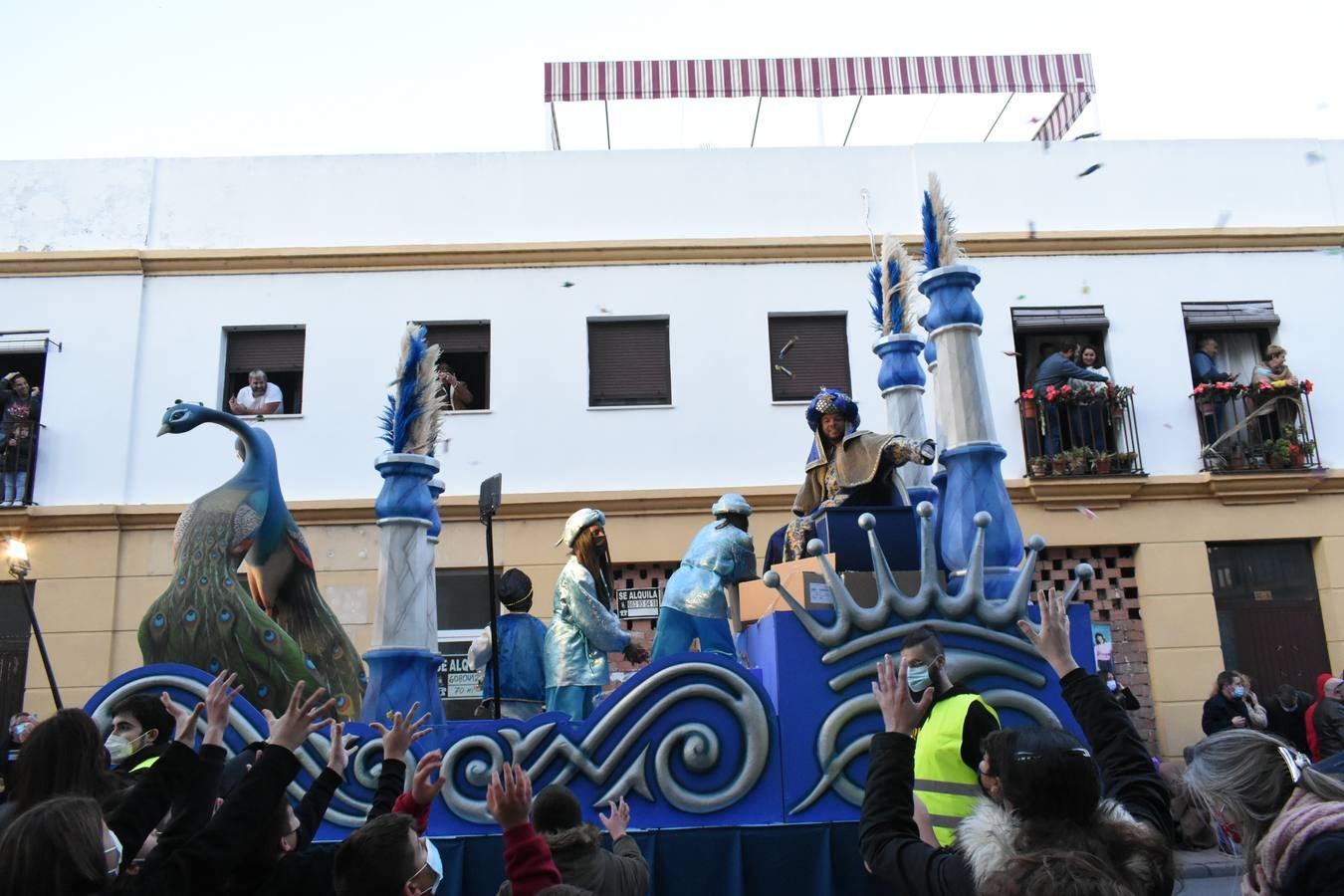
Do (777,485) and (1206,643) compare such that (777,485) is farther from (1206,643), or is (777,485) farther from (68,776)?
(68,776)

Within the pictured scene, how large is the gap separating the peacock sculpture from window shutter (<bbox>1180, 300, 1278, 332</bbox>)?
1039cm

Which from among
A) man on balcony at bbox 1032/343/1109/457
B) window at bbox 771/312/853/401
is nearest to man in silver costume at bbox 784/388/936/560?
window at bbox 771/312/853/401

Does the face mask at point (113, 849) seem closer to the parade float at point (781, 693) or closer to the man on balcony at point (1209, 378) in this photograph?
the parade float at point (781, 693)

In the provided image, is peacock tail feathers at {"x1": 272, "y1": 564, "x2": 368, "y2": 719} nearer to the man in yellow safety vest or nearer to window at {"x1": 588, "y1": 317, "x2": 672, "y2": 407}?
the man in yellow safety vest

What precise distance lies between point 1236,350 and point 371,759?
11897 millimetres

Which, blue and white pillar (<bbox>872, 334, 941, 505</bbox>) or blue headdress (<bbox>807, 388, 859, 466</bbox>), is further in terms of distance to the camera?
blue and white pillar (<bbox>872, 334, 941, 505</bbox>)

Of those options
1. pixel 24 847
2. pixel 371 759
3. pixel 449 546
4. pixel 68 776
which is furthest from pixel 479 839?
pixel 449 546

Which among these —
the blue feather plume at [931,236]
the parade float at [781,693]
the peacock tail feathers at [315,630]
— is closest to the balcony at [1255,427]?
the blue feather plume at [931,236]

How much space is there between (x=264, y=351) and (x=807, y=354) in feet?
20.1

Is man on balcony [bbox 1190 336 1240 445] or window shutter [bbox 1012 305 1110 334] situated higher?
window shutter [bbox 1012 305 1110 334]

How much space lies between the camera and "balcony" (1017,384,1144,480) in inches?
505

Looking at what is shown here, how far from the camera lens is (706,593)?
20.8 ft

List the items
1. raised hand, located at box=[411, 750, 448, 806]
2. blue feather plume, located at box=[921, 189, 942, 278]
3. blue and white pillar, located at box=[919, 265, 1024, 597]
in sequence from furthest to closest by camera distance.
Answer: blue feather plume, located at box=[921, 189, 942, 278]
blue and white pillar, located at box=[919, 265, 1024, 597]
raised hand, located at box=[411, 750, 448, 806]

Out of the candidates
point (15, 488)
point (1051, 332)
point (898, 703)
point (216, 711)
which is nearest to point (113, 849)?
point (216, 711)
